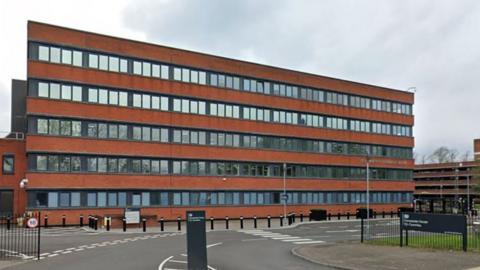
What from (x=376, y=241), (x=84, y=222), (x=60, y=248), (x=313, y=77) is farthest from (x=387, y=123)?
(x=60, y=248)

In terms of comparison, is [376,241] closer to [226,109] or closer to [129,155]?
[129,155]

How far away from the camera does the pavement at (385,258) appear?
17.9 meters

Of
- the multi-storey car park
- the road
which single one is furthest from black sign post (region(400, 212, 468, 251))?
the multi-storey car park

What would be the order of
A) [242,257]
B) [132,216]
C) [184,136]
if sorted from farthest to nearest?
[184,136] → [132,216] → [242,257]

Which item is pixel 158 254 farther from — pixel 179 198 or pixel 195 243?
pixel 179 198

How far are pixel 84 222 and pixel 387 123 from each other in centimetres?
4437

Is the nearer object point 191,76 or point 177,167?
point 177,167

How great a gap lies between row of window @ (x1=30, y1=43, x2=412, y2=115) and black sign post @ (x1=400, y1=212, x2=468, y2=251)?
1288 inches

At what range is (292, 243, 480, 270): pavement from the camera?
1791 cm

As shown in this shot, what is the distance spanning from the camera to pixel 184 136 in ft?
178

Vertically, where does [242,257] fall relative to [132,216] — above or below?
above

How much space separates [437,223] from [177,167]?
33.7 metres

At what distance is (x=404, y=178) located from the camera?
252 feet

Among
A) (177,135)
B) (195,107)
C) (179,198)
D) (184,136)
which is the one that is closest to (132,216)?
(179,198)
